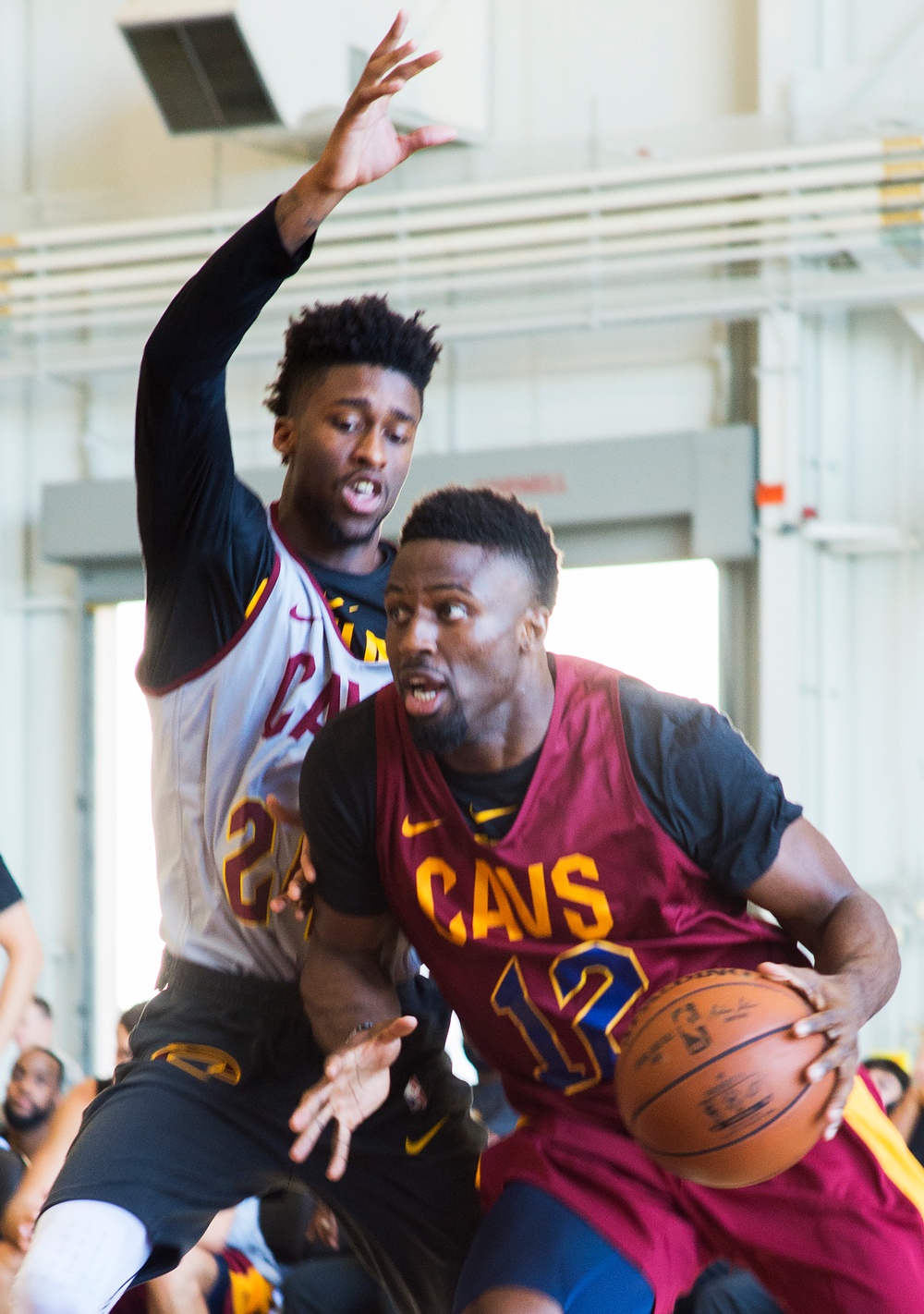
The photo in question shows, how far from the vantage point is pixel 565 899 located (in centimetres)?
253

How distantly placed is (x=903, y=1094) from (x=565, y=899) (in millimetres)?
3534

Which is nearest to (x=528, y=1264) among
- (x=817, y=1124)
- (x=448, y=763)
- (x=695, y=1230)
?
(x=695, y=1230)

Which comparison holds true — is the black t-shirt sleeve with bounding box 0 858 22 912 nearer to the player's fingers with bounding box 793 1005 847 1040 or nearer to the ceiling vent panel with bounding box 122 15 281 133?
the player's fingers with bounding box 793 1005 847 1040

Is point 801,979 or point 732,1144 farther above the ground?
point 801,979

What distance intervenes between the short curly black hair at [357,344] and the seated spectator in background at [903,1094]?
11.0ft

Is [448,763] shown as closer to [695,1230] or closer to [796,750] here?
[695,1230]

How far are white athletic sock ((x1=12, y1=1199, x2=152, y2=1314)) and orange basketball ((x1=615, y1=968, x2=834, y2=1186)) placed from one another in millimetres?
862

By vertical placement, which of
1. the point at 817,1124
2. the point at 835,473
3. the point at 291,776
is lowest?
the point at 817,1124

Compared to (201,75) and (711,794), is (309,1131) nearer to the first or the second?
(711,794)

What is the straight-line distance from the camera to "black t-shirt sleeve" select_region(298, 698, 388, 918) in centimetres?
262

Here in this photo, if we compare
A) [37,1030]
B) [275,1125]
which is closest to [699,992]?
[275,1125]

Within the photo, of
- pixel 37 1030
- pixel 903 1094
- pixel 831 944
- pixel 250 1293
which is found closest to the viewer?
pixel 831 944

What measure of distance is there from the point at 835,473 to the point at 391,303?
224 centimetres

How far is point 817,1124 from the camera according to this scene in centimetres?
231
